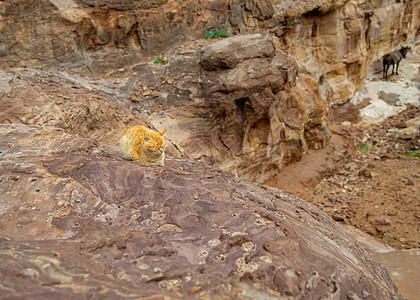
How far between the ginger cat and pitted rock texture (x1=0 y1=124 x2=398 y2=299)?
9.9 inches

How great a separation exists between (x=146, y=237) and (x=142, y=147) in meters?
1.52

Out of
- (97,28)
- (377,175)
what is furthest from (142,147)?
(377,175)

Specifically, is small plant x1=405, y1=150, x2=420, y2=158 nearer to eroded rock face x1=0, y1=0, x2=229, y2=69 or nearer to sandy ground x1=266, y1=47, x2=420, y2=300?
sandy ground x1=266, y1=47, x2=420, y2=300

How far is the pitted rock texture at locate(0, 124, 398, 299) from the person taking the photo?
6.46 feet

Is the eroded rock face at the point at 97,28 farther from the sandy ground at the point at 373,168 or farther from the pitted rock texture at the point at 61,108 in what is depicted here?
the sandy ground at the point at 373,168

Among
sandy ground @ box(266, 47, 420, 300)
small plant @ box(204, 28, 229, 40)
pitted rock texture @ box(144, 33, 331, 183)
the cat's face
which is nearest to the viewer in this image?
the cat's face

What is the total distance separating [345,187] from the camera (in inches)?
337

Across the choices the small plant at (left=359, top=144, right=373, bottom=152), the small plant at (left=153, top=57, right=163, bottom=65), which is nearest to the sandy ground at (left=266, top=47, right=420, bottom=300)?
the small plant at (left=359, top=144, right=373, bottom=152)

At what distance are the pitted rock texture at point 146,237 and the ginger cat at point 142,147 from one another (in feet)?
0.82

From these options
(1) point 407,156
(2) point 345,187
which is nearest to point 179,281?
(2) point 345,187

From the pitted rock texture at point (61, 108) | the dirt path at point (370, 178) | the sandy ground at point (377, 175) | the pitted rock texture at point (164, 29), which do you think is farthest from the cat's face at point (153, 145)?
the dirt path at point (370, 178)

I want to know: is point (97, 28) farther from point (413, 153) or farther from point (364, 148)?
point (413, 153)

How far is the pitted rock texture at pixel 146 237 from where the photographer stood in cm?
197

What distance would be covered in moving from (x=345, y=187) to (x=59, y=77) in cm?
760
